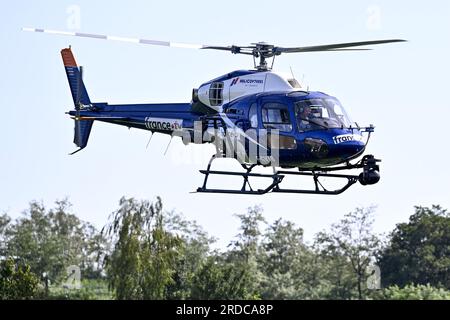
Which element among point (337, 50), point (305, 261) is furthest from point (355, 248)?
point (337, 50)

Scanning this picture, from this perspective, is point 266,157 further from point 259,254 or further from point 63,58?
point 259,254

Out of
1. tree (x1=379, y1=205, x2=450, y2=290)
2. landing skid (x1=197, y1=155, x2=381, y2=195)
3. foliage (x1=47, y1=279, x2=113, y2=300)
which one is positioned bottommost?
landing skid (x1=197, y1=155, x2=381, y2=195)

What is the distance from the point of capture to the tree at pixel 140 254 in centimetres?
5331

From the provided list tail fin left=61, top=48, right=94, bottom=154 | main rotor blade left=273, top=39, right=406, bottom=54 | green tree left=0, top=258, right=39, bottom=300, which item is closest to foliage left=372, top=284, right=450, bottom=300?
green tree left=0, top=258, right=39, bottom=300

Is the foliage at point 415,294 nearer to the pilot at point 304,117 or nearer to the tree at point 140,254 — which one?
the tree at point 140,254

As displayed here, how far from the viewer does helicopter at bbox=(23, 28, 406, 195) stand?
24.3 meters

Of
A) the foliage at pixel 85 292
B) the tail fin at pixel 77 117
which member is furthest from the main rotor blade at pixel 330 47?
the foliage at pixel 85 292

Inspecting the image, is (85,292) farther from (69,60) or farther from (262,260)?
(69,60)

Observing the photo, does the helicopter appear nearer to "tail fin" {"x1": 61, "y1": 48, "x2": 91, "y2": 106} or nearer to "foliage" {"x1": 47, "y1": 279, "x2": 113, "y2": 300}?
"tail fin" {"x1": 61, "y1": 48, "x2": 91, "y2": 106}

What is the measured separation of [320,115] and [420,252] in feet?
157

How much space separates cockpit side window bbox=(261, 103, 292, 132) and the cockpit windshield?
0.23 m

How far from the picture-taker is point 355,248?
72.8 meters

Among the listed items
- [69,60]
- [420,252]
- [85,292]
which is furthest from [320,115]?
[420,252]
